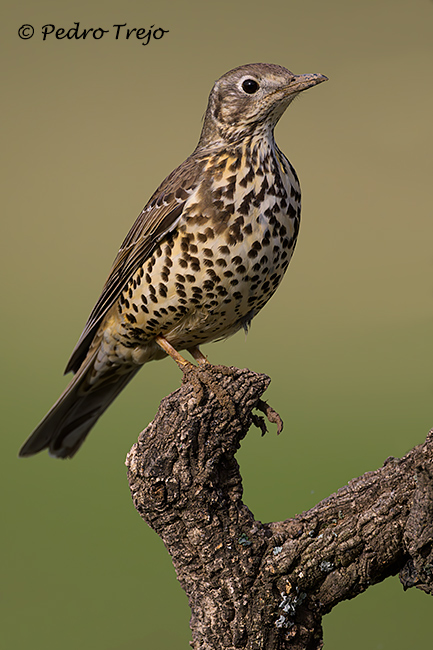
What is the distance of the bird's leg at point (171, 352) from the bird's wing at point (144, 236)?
36 centimetres

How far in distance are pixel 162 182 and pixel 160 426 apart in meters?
1.56

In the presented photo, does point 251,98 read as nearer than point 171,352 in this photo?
Yes

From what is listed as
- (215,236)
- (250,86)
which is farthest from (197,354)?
(250,86)

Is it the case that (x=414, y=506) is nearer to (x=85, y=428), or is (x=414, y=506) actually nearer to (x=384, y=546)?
(x=384, y=546)

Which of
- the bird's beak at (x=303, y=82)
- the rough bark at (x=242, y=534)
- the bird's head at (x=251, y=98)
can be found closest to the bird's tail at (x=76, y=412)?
the rough bark at (x=242, y=534)

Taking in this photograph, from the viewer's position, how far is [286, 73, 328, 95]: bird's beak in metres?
3.72

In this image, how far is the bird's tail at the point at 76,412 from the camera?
448cm

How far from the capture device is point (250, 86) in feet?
12.8

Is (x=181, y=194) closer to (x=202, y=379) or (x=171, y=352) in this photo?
(x=171, y=352)

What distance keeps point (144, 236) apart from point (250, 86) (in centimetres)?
96

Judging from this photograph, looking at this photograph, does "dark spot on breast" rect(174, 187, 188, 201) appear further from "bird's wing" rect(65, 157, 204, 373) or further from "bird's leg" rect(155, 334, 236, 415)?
"bird's leg" rect(155, 334, 236, 415)

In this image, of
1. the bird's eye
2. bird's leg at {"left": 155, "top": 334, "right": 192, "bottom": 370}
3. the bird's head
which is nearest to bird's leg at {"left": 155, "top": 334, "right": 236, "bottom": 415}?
bird's leg at {"left": 155, "top": 334, "right": 192, "bottom": 370}

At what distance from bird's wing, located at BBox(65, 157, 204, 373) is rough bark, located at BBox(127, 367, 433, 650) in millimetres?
977

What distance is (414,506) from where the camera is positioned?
3.02 metres
